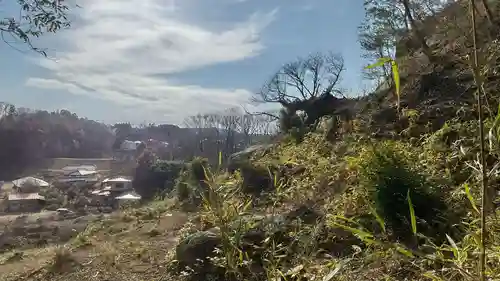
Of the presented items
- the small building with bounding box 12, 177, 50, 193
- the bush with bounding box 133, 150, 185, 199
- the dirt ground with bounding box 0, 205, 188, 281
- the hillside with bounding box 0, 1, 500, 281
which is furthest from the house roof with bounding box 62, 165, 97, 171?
the dirt ground with bounding box 0, 205, 188, 281

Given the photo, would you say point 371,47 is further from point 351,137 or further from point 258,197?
point 258,197

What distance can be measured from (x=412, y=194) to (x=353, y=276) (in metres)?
0.70

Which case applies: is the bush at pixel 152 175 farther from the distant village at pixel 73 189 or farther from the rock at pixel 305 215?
the rock at pixel 305 215

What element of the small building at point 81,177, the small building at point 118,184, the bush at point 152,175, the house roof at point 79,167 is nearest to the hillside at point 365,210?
the bush at point 152,175

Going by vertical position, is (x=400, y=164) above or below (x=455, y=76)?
below

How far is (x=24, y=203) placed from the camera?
18.9 metres

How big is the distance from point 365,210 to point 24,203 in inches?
792

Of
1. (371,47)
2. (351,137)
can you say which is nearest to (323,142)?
(351,137)

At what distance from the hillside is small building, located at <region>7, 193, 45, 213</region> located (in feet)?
50.8

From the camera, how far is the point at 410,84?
4.78 meters

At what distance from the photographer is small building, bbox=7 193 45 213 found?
18644 millimetres

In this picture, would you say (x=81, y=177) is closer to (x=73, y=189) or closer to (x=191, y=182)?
(x=73, y=189)

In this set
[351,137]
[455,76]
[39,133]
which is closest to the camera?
[455,76]

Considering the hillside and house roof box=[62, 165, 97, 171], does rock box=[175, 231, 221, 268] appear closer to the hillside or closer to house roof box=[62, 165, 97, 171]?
the hillside
